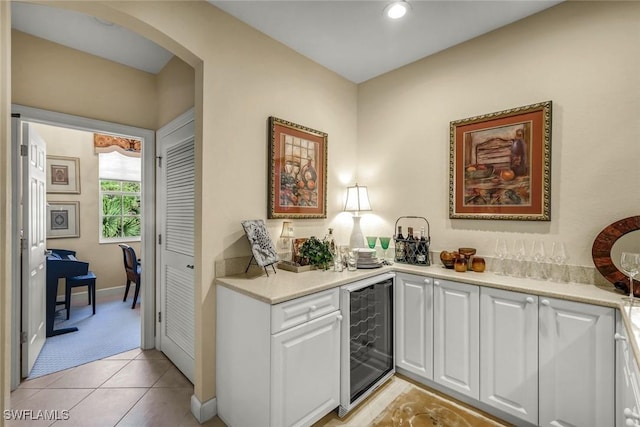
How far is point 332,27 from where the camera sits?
2.18 m

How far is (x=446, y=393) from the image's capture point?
2100 mm

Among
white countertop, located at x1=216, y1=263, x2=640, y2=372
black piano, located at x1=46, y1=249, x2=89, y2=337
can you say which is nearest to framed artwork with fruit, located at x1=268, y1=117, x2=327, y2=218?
white countertop, located at x1=216, y1=263, x2=640, y2=372

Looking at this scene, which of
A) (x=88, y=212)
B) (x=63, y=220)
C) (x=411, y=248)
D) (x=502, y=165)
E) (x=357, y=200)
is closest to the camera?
(x=502, y=165)

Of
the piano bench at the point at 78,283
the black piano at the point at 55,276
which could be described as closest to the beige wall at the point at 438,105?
the black piano at the point at 55,276

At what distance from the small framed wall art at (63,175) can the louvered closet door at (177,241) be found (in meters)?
2.70

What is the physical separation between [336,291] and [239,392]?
84 centimetres

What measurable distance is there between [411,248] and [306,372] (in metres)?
1.32

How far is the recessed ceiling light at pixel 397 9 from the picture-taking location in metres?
1.90

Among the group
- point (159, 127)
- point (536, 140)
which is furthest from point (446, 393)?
point (159, 127)

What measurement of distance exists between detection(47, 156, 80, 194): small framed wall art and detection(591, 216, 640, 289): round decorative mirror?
19.9ft

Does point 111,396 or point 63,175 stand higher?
point 63,175

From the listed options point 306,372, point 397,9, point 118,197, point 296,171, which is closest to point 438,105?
point 397,9

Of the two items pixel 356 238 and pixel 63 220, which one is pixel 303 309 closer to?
pixel 356 238

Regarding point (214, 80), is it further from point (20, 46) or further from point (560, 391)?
point (560, 391)
